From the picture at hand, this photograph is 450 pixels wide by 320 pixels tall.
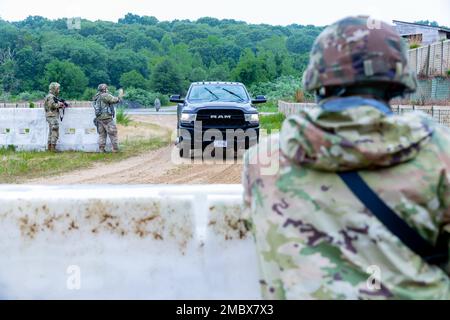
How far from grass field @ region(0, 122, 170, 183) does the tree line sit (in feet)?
154

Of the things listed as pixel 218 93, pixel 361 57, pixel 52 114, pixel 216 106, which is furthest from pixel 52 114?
pixel 361 57

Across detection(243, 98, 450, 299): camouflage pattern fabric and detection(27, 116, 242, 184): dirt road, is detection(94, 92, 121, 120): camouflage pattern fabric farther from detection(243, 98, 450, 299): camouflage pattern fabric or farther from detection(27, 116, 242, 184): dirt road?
detection(243, 98, 450, 299): camouflage pattern fabric

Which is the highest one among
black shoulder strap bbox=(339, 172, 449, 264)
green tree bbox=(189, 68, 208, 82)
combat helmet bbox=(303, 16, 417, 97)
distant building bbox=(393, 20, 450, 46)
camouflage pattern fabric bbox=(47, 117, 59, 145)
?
distant building bbox=(393, 20, 450, 46)

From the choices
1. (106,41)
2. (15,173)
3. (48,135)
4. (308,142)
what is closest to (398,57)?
(308,142)

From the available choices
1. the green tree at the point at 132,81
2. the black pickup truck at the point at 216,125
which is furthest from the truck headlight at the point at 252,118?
the green tree at the point at 132,81

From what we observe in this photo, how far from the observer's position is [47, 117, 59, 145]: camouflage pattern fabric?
16.3 meters

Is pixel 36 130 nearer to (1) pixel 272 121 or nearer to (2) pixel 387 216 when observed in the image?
(1) pixel 272 121

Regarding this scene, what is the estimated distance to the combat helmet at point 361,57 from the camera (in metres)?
1.73

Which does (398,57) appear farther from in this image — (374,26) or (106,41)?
(106,41)

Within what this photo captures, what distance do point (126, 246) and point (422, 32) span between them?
43.2m

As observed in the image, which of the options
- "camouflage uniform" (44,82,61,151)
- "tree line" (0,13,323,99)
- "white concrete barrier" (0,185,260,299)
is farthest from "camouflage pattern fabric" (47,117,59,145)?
"tree line" (0,13,323,99)

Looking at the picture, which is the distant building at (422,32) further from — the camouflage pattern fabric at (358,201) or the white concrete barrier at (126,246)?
the camouflage pattern fabric at (358,201)

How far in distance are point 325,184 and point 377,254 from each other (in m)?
0.24

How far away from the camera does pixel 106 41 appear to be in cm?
8031
